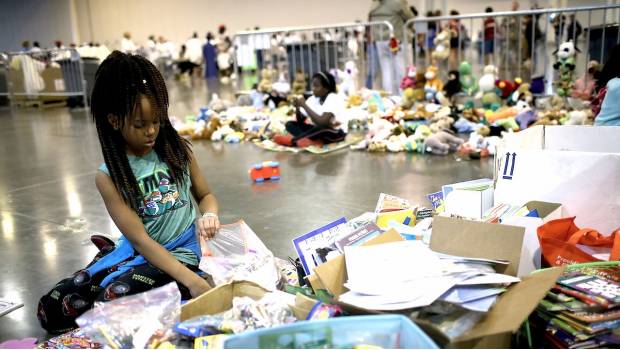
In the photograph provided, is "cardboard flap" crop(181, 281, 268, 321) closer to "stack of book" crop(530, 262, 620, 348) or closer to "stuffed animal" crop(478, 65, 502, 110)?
"stack of book" crop(530, 262, 620, 348)

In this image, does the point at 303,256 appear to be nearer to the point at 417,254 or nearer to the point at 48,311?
the point at 417,254

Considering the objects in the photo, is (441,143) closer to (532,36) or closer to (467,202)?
(467,202)

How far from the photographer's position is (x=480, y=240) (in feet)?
6.15

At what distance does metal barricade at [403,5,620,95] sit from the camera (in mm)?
7547

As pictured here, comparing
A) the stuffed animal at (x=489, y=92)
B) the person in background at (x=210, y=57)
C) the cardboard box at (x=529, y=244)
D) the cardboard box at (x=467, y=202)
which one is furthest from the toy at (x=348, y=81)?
the person in background at (x=210, y=57)

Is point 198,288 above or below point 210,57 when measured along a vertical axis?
below

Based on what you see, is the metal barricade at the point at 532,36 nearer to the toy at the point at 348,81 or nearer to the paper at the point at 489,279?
the toy at the point at 348,81

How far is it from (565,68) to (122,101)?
6335 mm

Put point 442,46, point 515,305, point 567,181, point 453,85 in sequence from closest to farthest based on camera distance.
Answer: point 515,305, point 567,181, point 453,85, point 442,46

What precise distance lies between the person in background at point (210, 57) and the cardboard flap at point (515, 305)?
18530 mm

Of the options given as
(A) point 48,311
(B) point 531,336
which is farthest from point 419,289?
(A) point 48,311

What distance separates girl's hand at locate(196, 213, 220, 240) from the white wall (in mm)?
25252

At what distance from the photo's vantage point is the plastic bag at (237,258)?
2.18 meters

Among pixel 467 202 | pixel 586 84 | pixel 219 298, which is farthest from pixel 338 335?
pixel 586 84
